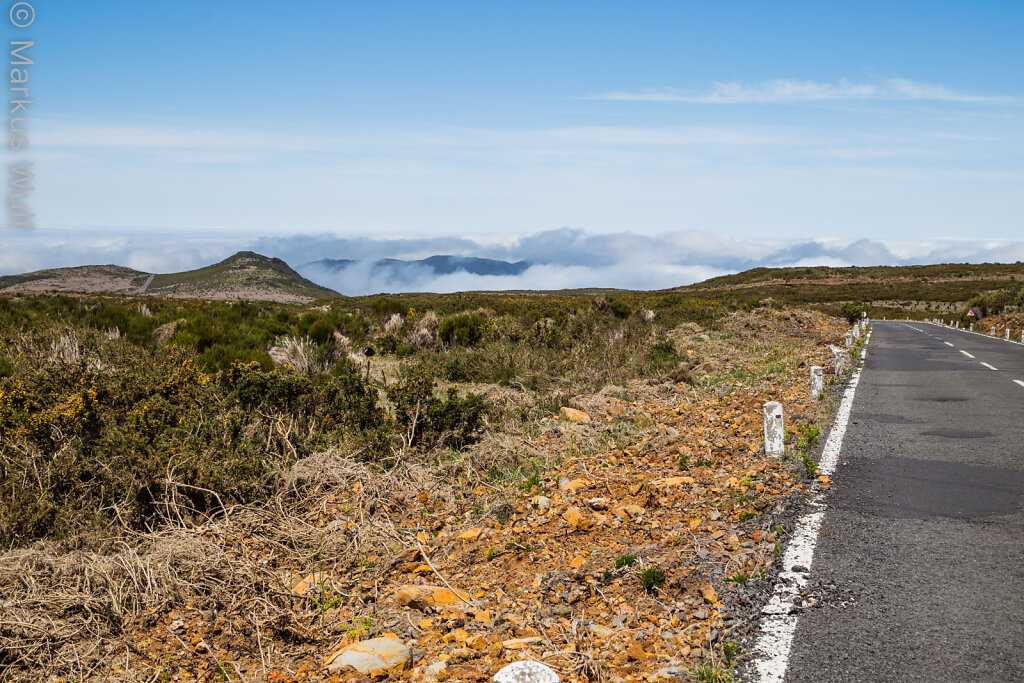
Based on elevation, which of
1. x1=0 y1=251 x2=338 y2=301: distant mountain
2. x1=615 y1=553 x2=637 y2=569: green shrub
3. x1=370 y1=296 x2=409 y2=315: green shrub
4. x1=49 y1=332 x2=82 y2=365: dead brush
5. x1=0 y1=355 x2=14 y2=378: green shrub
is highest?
x1=0 y1=251 x2=338 y2=301: distant mountain

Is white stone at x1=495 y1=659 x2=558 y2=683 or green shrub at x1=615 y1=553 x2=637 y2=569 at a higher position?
white stone at x1=495 y1=659 x2=558 y2=683

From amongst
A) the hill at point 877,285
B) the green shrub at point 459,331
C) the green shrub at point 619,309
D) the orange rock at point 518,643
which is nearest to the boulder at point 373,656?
the orange rock at point 518,643

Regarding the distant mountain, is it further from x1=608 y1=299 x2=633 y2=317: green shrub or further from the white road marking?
the white road marking

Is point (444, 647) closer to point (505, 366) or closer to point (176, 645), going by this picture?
point (176, 645)

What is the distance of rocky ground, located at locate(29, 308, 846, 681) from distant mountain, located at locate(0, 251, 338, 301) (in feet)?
291

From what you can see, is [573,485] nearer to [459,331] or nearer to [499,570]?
[499,570]

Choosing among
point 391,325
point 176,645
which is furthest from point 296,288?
point 176,645

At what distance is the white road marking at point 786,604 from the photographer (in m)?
3.11

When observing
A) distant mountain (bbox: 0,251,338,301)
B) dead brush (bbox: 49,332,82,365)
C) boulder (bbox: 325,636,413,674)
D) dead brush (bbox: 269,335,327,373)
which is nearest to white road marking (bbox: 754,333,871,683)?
boulder (bbox: 325,636,413,674)

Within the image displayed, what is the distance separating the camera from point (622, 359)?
46.9ft

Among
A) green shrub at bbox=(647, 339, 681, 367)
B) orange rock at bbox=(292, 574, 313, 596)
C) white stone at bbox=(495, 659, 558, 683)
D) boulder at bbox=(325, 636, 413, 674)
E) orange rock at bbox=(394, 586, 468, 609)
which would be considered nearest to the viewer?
white stone at bbox=(495, 659, 558, 683)

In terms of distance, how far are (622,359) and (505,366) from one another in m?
3.42

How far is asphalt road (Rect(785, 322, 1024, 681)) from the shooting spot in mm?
3104

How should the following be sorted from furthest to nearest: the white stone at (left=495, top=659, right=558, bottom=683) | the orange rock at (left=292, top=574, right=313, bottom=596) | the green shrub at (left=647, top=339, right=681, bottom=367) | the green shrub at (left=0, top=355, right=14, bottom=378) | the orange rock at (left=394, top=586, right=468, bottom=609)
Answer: the green shrub at (left=647, top=339, right=681, bottom=367) < the green shrub at (left=0, top=355, right=14, bottom=378) < the orange rock at (left=292, top=574, right=313, bottom=596) < the orange rock at (left=394, top=586, right=468, bottom=609) < the white stone at (left=495, top=659, right=558, bottom=683)
